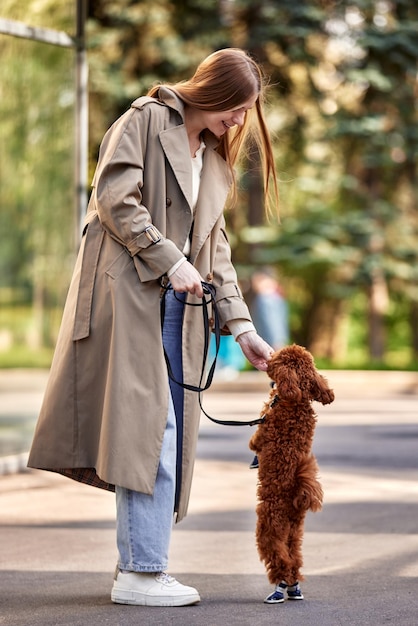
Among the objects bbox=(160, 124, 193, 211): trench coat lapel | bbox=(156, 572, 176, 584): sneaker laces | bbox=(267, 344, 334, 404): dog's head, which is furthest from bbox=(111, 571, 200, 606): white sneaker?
bbox=(160, 124, 193, 211): trench coat lapel

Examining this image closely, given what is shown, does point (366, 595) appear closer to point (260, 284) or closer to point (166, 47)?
point (260, 284)

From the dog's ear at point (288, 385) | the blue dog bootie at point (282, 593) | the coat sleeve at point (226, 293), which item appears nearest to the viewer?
the dog's ear at point (288, 385)

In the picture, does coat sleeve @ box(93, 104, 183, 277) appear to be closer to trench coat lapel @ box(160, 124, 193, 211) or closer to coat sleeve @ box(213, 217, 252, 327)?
trench coat lapel @ box(160, 124, 193, 211)

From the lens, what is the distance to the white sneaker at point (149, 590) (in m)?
4.46

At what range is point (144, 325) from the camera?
4.41 meters

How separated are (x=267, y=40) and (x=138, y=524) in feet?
59.6

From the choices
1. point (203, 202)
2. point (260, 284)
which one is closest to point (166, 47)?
point (260, 284)

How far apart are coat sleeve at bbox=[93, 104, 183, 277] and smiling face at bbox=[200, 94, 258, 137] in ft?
0.79

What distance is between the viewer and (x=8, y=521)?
6672mm

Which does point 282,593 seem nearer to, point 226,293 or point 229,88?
point 226,293

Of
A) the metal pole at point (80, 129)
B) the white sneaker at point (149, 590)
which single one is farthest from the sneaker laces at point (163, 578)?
the metal pole at point (80, 129)

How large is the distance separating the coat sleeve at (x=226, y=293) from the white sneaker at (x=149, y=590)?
3.06 feet

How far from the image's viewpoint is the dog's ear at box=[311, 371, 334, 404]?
4.29 metres

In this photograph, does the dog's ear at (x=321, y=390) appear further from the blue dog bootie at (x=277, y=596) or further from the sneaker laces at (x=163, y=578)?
the sneaker laces at (x=163, y=578)
